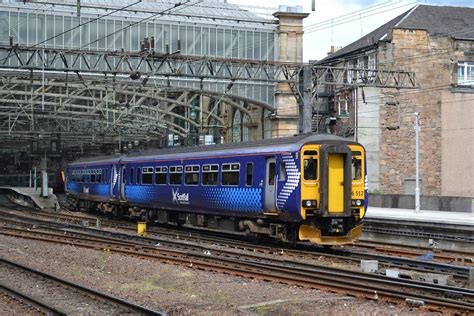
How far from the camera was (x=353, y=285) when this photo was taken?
522 inches

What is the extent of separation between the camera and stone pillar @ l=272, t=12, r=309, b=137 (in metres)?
44.8

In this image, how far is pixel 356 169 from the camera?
64.6 feet

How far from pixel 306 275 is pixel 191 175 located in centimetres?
1050

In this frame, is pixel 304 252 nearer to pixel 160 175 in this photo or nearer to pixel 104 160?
pixel 160 175

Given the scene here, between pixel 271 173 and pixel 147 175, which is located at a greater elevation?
pixel 271 173

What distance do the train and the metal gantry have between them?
6.24 m

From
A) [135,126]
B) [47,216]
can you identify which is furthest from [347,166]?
[135,126]

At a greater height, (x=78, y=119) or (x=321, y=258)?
(x=78, y=119)

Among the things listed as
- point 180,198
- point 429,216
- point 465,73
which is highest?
point 465,73

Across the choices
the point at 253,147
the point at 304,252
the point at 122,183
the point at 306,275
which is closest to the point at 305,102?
the point at 122,183

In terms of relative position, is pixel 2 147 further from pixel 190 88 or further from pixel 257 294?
pixel 257 294

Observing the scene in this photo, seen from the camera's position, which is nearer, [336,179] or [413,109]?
[336,179]

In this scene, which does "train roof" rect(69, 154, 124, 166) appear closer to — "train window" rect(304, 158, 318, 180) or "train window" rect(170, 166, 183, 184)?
"train window" rect(170, 166, 183, 184)

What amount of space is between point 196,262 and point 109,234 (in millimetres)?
9113
